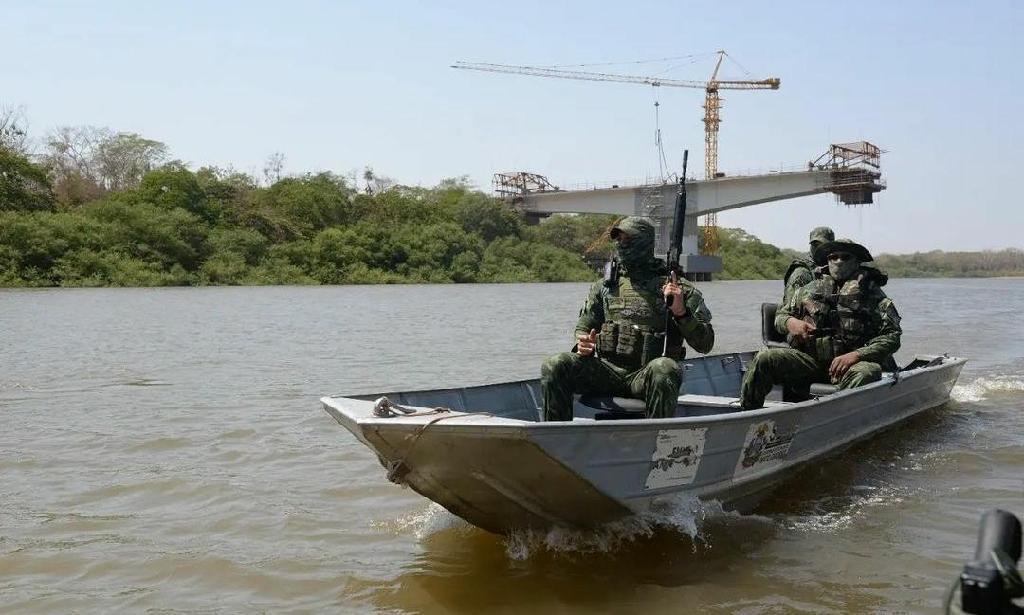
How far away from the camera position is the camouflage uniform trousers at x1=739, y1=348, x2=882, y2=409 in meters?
7.93

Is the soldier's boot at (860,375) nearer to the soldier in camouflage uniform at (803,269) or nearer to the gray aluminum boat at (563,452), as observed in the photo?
the gray aluminum boat at (563,452)

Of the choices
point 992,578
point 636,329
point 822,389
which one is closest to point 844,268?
point 822,389

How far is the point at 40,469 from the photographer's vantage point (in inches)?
318

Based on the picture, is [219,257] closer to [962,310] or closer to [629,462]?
[962,310]

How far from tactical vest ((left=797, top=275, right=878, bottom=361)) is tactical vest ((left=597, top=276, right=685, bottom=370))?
2.04 m

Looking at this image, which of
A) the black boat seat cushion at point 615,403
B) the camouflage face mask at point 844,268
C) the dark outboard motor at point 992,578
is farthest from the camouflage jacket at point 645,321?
the dark outboard motor at point 992,578

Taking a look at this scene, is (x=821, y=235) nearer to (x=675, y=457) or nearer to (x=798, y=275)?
(x=798, y=275)

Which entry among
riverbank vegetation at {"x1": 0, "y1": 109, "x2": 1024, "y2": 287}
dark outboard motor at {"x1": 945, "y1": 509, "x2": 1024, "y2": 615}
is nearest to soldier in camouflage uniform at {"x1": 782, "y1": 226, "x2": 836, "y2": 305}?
dark outboard motor at {"x1": 945, "y1": 509, "x2": 1024, "y2": 615}

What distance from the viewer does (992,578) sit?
6.55 ft

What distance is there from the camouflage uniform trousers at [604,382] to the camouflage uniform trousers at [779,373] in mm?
1627

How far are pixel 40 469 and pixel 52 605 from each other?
328 cm

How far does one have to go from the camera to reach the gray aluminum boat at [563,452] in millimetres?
5020

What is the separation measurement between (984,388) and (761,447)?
8317 mm

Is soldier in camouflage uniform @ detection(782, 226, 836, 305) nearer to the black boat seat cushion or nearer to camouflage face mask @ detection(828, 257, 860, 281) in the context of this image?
camouflage face mask @ detection(828, 257, 860, 281)
